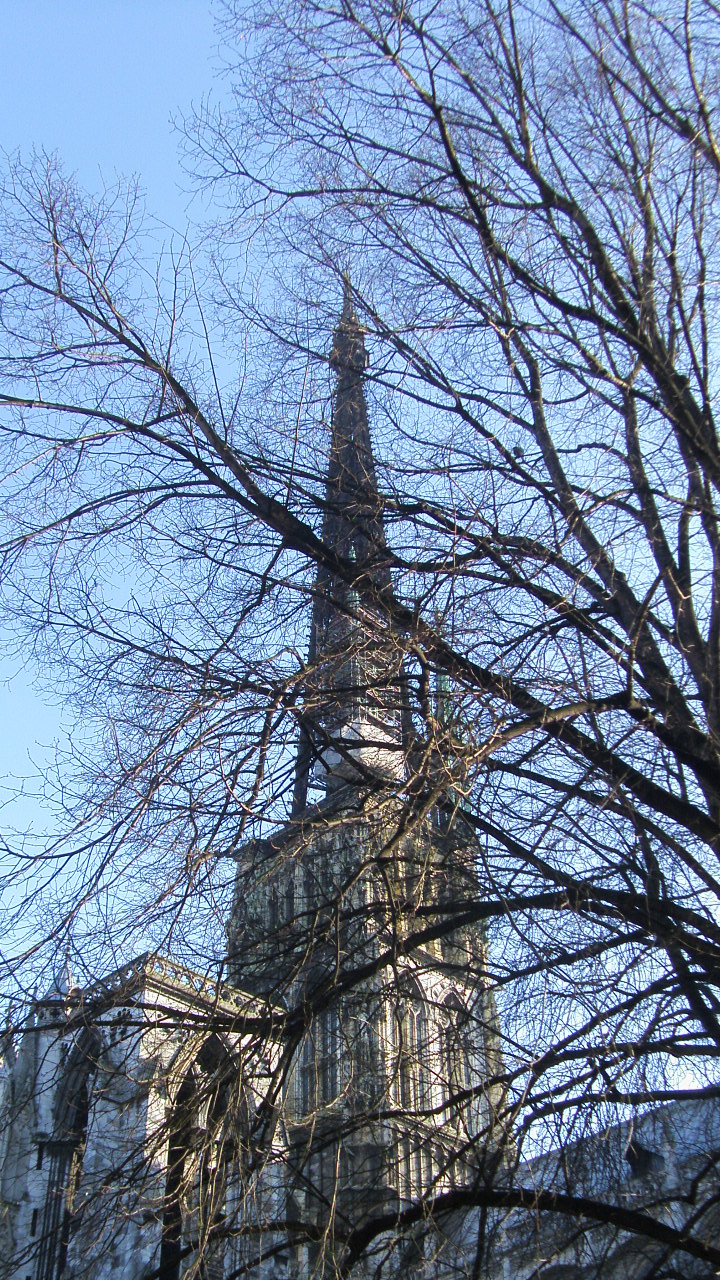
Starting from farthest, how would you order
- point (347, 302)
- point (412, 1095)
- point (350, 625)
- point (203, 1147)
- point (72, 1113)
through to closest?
point (347, 302), point (350, 625), point (412, 1095), point (72, 1113), point (203, 1147)

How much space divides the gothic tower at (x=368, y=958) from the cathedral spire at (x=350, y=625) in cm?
2

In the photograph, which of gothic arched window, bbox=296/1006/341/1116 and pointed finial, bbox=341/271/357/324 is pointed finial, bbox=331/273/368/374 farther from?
gothic arched window, bbox=296/1006/341/1116

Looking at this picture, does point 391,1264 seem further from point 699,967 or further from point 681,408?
point 681,408

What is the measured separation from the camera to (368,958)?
646 centimetres

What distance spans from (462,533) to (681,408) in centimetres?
126

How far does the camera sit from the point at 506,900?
211 inches

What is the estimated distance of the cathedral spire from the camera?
589 centimetres

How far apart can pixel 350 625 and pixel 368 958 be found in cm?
174

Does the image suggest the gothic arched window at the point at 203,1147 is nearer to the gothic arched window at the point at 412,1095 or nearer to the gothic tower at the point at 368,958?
the gothic tower at the point at 368,958

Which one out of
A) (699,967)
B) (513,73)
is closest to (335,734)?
(699,967)

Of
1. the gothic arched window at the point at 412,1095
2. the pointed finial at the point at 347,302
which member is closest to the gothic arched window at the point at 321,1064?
the gothic arched window at the point at 412,1095

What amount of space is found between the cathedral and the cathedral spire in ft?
0.07

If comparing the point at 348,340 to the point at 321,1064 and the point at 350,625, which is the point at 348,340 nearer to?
the point at 350,625

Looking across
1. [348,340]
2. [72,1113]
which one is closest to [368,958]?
[72,1113]
